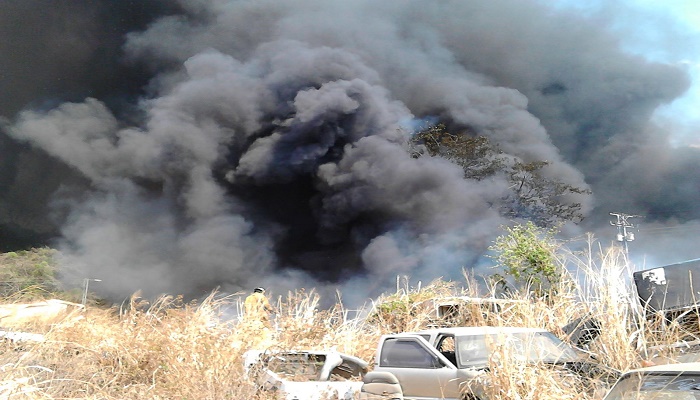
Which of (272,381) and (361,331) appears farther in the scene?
(361,331)

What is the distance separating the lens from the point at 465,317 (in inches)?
341

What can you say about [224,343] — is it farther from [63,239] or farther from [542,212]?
[542,212]

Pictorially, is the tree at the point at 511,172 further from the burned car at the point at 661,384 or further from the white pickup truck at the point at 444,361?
the burned car at the point at 661,384

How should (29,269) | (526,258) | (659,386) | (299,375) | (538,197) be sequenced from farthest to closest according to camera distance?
(538,197)
(29,269)
(526,258)
(299,375)
(659,386)

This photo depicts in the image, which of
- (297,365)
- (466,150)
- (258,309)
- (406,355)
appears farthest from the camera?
(466,150)

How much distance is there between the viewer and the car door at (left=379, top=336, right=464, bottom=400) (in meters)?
5.50

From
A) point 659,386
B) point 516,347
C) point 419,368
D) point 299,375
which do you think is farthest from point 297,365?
point 659,386

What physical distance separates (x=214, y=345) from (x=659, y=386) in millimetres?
3328

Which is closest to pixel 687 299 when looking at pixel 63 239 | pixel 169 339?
pixel 169 339

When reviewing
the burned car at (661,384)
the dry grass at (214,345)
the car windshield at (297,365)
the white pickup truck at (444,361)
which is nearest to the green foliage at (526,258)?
the dry grass at (214,345)

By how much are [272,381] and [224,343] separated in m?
0.54

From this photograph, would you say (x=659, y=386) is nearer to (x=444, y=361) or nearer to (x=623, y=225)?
(x=444, y=361)

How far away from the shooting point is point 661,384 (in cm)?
289

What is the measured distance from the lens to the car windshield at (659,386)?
2.77 meters
